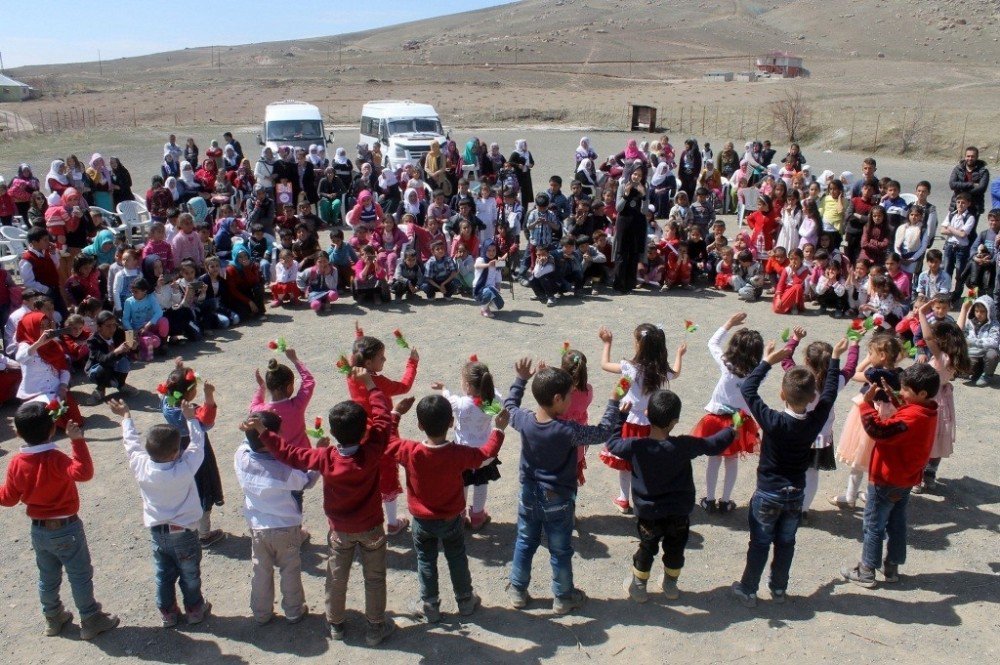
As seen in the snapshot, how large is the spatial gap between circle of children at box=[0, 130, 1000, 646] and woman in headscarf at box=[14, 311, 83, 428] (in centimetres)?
3

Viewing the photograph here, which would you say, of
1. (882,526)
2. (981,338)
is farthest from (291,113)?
(882,526)

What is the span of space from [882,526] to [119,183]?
590 inches

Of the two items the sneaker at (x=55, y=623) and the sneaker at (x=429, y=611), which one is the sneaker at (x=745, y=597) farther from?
the sneaker at (x=55, y=623)

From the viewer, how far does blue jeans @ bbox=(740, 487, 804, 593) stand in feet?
15.3

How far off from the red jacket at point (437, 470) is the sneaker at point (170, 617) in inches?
60.3

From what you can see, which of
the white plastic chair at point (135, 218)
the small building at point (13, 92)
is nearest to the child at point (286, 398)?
the white plastic chair at point (135, 218)

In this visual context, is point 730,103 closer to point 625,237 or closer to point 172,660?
point 625,237

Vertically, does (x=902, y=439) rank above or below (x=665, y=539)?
above

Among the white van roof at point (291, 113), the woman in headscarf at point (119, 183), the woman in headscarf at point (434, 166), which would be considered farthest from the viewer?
the white van roof at point (291, 113)

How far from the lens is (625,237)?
466 inches

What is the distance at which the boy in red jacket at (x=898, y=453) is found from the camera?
4.79 m

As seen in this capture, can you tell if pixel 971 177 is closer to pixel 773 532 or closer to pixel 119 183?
pixel 773 532

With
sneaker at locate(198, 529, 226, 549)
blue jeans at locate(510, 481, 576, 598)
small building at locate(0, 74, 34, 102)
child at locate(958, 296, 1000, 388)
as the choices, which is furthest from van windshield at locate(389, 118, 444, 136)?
small building at locate(0, 74, 34, 102)

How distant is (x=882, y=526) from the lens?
502cm
